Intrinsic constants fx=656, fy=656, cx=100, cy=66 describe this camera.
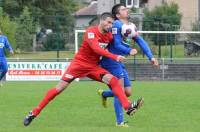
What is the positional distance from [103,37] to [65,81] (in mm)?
968

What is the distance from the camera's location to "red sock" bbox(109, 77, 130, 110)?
10.2m

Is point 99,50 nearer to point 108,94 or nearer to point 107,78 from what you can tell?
point 107,78

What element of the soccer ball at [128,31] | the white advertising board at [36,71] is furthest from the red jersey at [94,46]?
the white advertising board at [36,71]

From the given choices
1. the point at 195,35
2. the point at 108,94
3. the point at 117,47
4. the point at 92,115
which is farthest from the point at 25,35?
the point at 117,47

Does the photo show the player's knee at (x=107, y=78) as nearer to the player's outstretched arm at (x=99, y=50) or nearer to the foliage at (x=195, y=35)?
the player's outstretched arm at (x=99, y=50)

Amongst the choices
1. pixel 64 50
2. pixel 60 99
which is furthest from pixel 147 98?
pixel 64 50

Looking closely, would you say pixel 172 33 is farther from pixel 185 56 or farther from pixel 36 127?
pixel 36 127

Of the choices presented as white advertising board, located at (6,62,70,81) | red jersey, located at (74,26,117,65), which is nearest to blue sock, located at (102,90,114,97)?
red jersey, located at (74,26,117,65)

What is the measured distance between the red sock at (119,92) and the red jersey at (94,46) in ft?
1.58

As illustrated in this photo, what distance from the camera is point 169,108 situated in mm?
14391

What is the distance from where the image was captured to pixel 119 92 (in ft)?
34.0

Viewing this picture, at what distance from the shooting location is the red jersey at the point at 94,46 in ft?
33.9

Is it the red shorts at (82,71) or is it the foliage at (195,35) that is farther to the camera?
the foliage at (195,35)

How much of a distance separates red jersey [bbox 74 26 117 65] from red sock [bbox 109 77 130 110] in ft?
1.58
